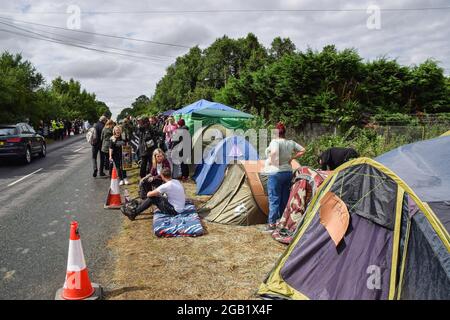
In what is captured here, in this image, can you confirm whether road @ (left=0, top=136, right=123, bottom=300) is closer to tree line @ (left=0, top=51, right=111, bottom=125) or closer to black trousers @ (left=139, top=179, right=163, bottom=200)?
black trousers @ (left=139, top=179, right=163, bottom=200)

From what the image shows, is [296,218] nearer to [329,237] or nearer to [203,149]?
[329,237]

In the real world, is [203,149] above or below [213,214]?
above

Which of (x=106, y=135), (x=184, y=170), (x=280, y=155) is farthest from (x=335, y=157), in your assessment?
(x=106, y=135)

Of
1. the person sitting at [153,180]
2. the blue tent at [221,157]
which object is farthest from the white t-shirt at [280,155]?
the person sitting at [153,180]

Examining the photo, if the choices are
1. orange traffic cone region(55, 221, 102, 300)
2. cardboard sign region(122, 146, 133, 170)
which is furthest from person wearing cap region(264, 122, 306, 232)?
cardboard sign region(122, 146, 133, 170)

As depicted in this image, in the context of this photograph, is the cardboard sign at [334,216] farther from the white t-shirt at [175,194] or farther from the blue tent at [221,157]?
the blue tent at [221,157]

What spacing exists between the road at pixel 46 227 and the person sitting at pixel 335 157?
4.33 meters

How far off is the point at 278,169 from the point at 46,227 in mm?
4291

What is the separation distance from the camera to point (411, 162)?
392 cm

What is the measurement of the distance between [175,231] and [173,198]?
0.86m

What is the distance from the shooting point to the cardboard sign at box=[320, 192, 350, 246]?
3.87m
